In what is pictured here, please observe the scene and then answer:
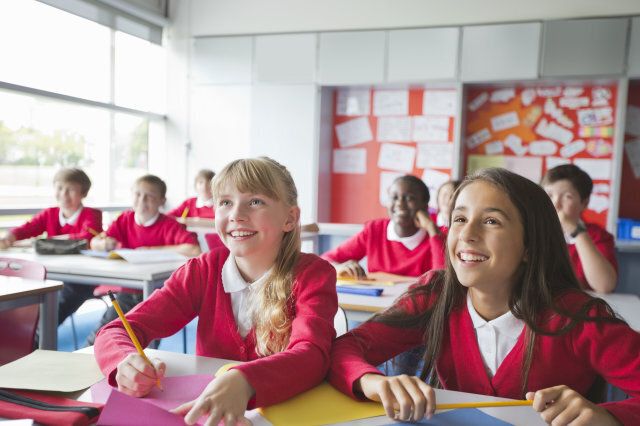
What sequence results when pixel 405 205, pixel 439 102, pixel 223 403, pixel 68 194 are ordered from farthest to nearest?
pixel 439 102, pixel 68 194, pixel 405 205, pixel 223 403

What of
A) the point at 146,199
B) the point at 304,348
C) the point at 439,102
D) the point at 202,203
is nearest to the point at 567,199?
the point at 304,348

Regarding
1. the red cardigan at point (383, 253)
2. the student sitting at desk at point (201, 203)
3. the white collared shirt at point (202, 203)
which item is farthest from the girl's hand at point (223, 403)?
the white collared shirt at point (202, 203)

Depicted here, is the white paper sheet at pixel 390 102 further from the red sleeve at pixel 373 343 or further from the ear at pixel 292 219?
A: the red sleeve at pixel 373 343

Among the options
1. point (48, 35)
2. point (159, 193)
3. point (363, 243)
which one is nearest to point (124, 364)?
point (363, 243)

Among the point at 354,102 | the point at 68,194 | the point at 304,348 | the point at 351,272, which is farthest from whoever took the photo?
the point at 354,102

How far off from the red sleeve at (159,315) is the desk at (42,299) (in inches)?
29.3

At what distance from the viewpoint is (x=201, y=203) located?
4867mm

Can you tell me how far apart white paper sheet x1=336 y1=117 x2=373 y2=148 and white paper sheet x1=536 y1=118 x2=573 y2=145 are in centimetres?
149

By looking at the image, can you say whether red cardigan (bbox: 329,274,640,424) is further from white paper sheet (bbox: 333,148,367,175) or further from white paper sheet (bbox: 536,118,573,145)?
white paper sheet (bbox: 333,148,367,175)

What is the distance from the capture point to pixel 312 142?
5285 millimetres

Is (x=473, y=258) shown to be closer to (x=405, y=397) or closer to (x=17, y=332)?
(x=405, y=397)

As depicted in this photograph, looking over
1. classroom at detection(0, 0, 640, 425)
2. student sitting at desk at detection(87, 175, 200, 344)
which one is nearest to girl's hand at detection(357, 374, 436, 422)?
classroom at detection(0, 0, 640, 425)

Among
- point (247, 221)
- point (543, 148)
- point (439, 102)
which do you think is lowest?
point (247, 221)

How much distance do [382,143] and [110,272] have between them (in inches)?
130
